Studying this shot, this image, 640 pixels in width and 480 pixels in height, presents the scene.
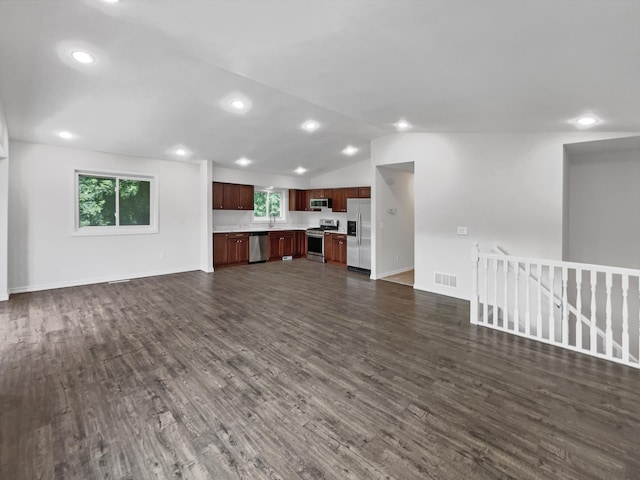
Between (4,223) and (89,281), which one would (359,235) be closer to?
(89,281)

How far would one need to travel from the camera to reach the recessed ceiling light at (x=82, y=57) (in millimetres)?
2912

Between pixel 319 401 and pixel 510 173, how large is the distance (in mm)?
4144

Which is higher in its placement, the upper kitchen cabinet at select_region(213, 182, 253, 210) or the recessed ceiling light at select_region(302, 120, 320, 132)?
the recessed ceiling light at select_region(302, 120, 320, 132)

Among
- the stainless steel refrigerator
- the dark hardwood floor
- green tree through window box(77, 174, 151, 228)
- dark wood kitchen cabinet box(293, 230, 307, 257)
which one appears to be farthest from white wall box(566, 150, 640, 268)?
green tree through window box(77, 174, 151, 228)

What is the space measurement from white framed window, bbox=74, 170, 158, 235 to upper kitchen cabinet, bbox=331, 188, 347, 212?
4.31 meters

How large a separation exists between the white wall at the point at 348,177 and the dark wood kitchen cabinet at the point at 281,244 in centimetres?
180

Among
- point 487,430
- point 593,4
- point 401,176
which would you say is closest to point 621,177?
point 401,176

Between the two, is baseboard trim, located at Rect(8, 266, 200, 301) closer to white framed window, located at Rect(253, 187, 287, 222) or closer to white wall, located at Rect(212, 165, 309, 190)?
white wall, located at Rect(212, 165, 309, 190)

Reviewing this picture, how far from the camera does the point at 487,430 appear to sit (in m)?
1.95

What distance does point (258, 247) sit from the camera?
832 centimetres

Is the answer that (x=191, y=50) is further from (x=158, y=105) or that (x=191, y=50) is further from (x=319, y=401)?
(x=319, y=401)

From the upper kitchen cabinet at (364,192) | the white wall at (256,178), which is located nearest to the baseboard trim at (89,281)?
the white wall at (256,178)

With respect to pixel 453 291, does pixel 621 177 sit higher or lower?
higher

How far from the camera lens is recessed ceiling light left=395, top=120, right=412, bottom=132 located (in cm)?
456
